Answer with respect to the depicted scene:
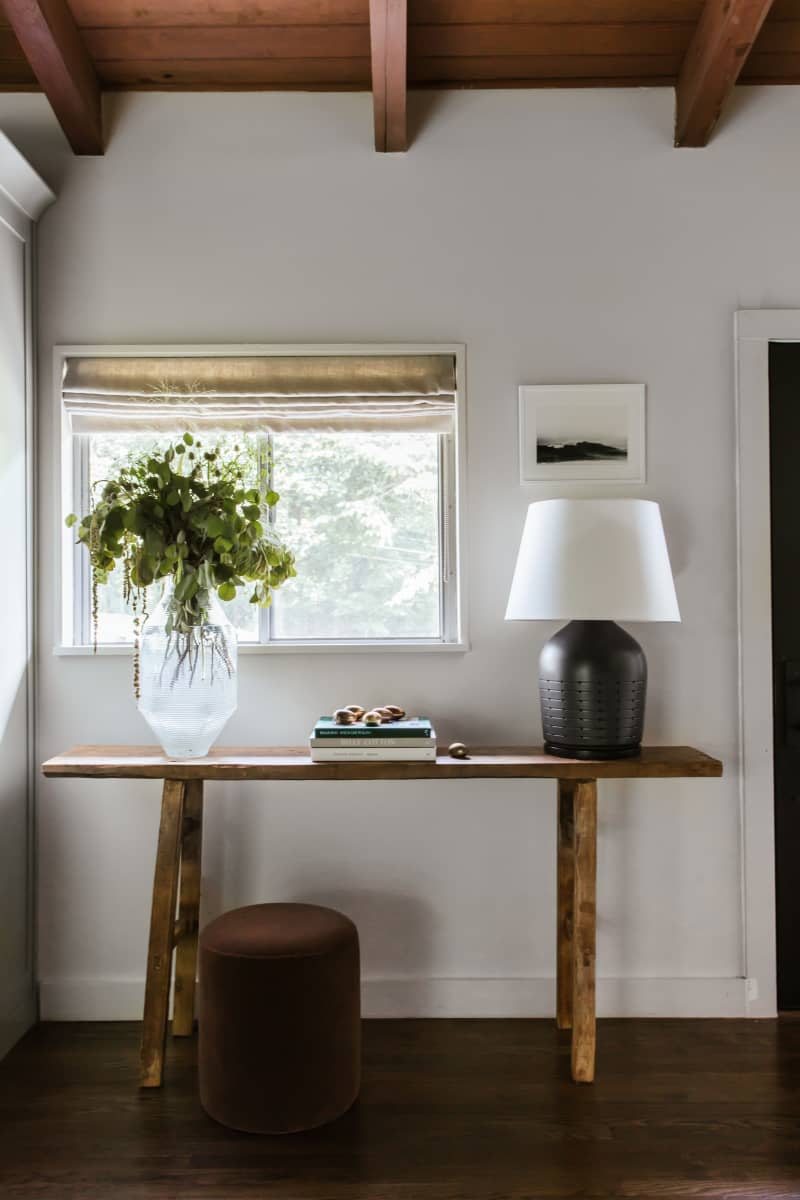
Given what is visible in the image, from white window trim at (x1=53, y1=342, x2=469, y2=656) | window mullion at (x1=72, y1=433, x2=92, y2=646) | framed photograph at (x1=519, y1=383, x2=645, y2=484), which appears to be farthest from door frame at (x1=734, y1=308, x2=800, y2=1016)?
window mullion at (x1=72, y1=433, x2=92, y2=646)

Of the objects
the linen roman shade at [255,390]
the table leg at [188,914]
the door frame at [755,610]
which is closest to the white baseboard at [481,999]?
the table leg at [188,914]

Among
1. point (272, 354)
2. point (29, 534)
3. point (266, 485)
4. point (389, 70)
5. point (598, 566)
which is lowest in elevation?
point (598, 566)

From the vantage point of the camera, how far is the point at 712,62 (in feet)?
7.67

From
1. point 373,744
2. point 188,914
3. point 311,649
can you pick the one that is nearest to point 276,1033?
point 188,914

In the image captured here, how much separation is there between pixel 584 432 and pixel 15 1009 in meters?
2.33

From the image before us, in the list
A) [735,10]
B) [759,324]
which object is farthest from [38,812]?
[735,10]

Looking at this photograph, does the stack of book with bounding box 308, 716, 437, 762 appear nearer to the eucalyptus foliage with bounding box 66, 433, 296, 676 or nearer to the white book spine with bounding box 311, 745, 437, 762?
the white book spine with bounding box 311, 745, 437, 762

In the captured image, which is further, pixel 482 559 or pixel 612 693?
pixel 482 559

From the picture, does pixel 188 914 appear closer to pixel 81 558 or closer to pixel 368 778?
pixel 368 778

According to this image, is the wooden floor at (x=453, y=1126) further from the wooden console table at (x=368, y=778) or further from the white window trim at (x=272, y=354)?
the white window trim at (x=272, y=354)

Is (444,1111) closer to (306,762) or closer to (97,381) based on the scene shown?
(306,762)

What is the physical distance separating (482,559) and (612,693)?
0.60 metres

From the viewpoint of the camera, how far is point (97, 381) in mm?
2584

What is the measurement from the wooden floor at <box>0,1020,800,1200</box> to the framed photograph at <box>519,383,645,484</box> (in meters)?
1.63
